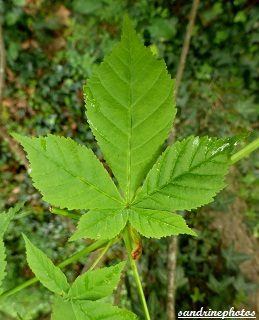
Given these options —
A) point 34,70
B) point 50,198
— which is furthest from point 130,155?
point 34,70

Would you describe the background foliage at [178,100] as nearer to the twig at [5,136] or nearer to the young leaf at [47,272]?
the twig at [5,136]

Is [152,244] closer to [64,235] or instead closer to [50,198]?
[64,235]

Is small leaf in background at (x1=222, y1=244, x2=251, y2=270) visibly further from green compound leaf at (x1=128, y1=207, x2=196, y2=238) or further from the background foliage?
green compound leaf at (x1=128, y1=207, x2=196, y2=238)

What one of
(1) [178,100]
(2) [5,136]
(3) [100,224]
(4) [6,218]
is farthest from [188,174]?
(2) [5,136]

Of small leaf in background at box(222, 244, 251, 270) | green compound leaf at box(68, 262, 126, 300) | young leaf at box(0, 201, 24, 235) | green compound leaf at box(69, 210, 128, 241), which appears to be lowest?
green compound leaf at box(68, 262, 126, 300)

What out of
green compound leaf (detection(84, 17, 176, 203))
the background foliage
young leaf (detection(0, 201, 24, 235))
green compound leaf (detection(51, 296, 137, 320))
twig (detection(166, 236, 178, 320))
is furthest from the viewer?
the background foliage

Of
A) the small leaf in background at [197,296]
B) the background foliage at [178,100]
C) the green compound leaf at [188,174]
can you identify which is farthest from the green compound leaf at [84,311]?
the small leaf in background at [197,296]

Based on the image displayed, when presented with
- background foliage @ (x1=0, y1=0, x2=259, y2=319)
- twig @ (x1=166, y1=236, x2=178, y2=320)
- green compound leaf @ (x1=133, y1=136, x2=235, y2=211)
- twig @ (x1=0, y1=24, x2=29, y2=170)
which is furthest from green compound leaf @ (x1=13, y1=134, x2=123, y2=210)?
twig @ (x1=0, y1=24, x2=29, y2=170)
